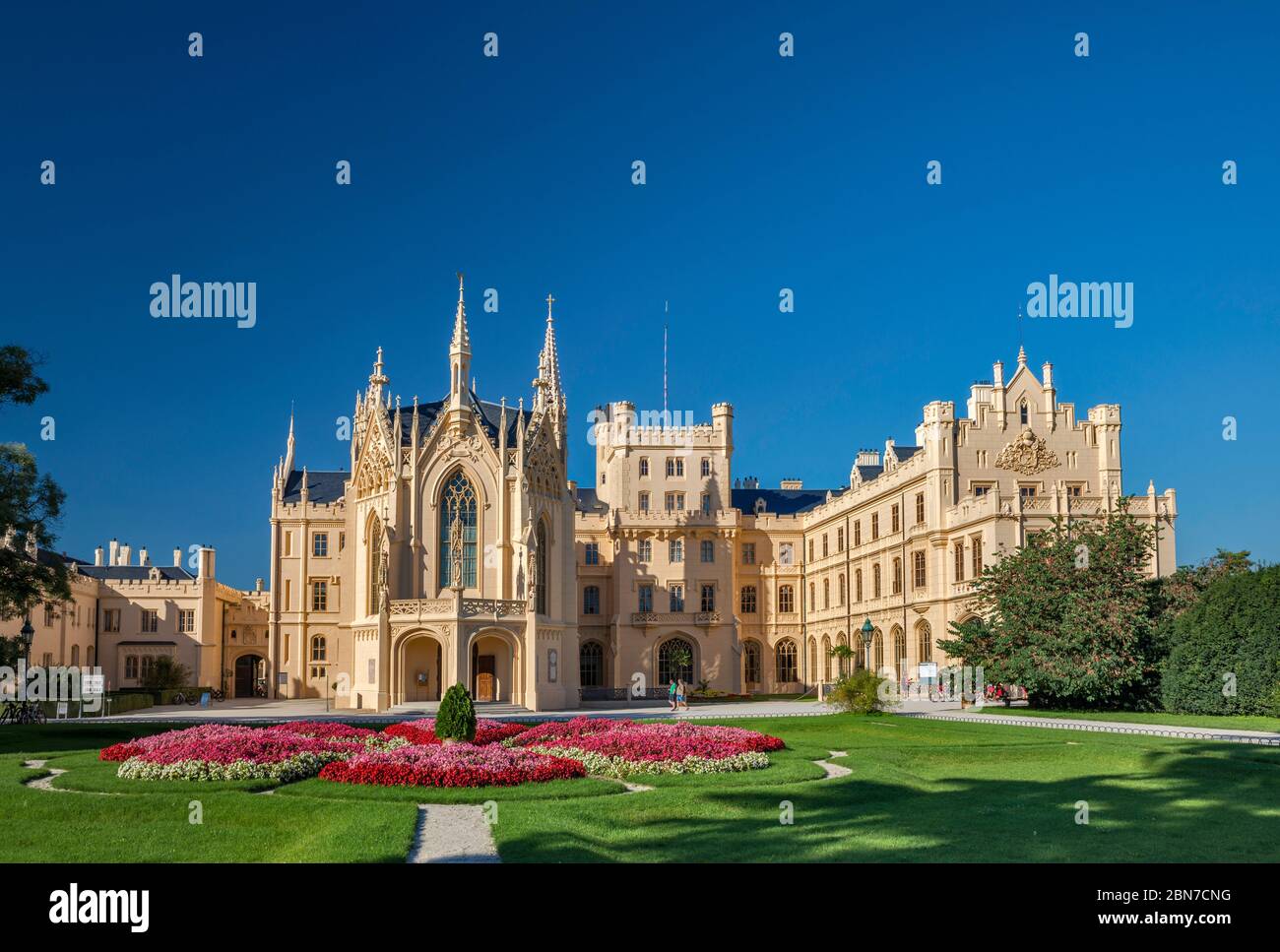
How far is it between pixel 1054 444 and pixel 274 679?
4978 cm

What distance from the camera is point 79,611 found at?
7788 centimetres

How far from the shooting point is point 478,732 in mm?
31250

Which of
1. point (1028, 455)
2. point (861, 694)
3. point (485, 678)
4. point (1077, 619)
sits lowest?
point (485, 678)

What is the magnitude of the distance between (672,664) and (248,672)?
32769mm

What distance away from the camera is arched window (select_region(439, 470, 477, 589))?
60094mm

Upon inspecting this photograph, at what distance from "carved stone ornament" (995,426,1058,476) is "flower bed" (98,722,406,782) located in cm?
4229

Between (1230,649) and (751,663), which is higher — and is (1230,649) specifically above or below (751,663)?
above

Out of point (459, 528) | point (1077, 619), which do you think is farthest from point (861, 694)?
point (459, 528)

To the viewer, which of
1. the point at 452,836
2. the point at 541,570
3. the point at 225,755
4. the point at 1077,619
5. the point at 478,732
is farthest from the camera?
the point at 541,570

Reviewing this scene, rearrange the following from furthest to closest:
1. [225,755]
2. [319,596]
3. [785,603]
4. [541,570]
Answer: [785,603] → [319,596] → [541,570] → [225,755]

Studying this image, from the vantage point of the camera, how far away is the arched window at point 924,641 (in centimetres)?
6267

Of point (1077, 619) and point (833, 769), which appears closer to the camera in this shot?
point (833, 769)

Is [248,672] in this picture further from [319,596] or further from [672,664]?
[672,664]
